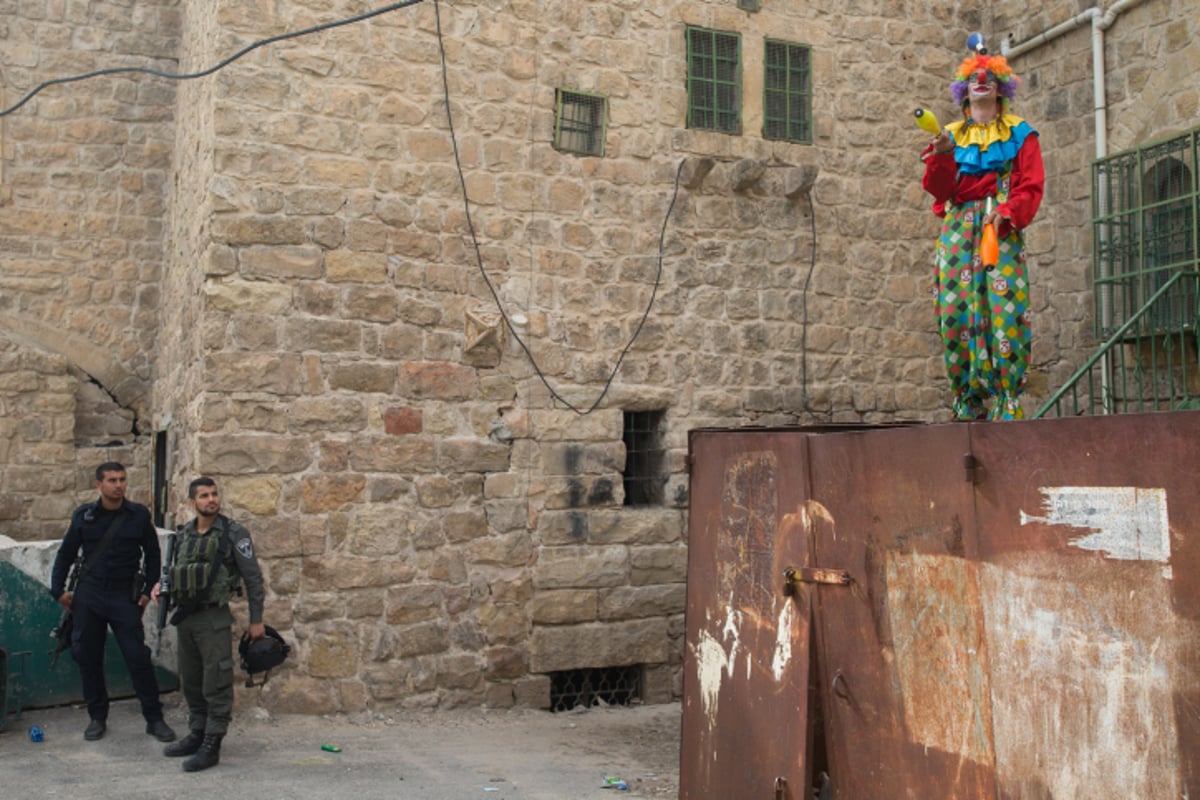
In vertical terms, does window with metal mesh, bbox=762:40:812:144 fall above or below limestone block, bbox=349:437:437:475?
above

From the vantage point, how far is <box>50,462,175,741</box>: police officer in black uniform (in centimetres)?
634

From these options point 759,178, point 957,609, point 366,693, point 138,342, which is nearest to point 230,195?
point 138,342

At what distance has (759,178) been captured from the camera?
26.9ft

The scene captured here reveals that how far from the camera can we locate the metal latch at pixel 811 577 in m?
4.21

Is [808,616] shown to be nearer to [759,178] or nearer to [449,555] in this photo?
[449,555]

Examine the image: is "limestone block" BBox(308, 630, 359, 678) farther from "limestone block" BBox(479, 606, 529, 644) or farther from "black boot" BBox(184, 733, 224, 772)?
"black boot" BBox(184, 733, 224, 772)

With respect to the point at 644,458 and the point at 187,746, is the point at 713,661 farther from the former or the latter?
the point at 644,458

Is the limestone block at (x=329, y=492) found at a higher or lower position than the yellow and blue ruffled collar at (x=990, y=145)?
lower

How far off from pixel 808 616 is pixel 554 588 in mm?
3384

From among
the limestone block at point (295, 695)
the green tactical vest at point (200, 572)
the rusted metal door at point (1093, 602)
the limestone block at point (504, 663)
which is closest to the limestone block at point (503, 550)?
the limestone block at point (504, 663)

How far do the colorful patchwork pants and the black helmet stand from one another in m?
3.75

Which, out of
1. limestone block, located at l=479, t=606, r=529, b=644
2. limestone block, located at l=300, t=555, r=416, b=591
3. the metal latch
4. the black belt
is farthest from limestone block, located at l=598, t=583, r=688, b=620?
the metal latch

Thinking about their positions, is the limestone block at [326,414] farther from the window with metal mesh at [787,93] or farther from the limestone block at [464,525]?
the window with metal mesh at [787,93]

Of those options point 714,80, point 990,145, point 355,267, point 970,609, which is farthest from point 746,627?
point 714,80
